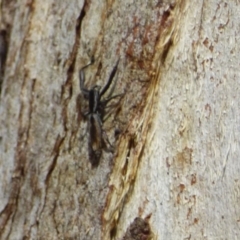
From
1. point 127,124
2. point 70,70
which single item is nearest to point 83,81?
point 70,70

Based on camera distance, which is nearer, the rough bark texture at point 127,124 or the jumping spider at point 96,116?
the rough bark texture at point 127,124

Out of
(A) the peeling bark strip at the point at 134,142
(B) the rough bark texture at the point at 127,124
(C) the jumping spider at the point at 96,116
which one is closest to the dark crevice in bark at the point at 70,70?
(B) the rough bark texture at the point at 127,124

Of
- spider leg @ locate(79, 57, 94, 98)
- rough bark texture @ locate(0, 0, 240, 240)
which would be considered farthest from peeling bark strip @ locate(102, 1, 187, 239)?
spider leg @ locate(79, 57, 94, 98)

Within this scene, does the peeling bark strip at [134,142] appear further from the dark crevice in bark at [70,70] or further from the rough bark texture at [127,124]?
the dark crevice in bark at [70,70]

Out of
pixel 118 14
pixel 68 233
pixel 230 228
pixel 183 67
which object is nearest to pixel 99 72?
pixel 118 14

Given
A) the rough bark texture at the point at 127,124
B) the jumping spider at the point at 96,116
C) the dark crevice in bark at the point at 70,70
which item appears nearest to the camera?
the rough bark texture at the point at 127,124
